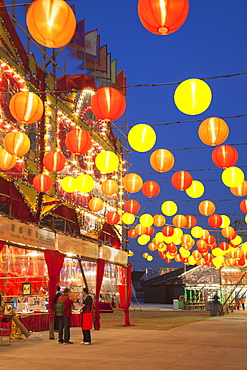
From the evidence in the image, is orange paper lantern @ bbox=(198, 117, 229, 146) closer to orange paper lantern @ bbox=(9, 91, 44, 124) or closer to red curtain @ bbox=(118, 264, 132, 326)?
orange paper lantern @ bbox=(9, 91, 44, 124)

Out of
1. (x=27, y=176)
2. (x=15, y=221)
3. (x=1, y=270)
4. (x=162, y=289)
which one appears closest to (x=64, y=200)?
(x=27, y=176)

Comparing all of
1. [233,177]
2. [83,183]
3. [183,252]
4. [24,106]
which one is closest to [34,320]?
[83,183]

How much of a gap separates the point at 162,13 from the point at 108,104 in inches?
127

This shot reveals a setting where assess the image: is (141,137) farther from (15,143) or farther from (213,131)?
(15,143)

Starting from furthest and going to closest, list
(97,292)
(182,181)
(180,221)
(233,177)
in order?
1. (180,221)
2. (97,292)
3. (182,181)
4. (233,177)

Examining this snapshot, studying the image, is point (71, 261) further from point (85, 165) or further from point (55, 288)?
point (55, 288)

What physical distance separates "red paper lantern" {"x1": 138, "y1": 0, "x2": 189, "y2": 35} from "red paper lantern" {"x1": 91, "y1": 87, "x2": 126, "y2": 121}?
9.80ft

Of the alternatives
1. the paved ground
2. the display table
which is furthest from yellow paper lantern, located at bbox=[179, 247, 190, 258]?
the paved ground

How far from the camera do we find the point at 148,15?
6504 mm

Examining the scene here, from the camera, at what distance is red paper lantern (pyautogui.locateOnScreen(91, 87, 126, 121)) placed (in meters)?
9.52

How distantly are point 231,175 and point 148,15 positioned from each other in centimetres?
662

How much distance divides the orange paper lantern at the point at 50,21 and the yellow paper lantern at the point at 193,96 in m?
2.53

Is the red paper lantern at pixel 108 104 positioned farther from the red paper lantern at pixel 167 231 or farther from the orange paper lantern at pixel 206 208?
the red paper lantern at pixel 167 231

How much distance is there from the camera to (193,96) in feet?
28.7
